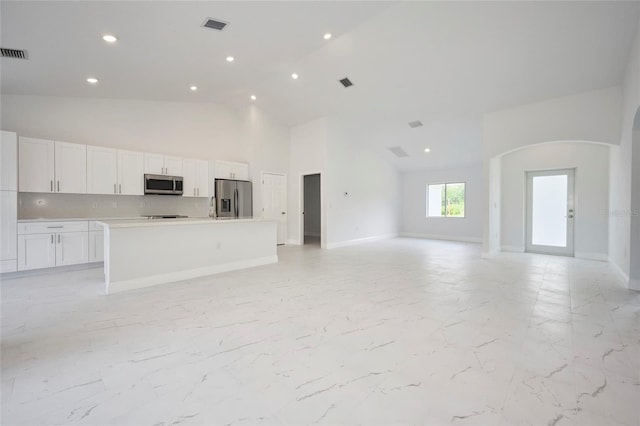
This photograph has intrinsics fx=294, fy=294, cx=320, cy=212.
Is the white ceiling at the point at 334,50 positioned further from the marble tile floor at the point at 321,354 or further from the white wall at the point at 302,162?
the marble tile floor at the point at 321,354

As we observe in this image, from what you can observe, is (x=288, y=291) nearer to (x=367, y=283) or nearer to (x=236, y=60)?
(x=367, y=283)

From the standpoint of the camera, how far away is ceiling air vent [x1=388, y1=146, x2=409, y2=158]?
905 centimetres

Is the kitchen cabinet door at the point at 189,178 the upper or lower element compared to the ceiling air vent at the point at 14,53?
lower

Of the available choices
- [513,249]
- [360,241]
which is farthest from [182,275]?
[513,249]

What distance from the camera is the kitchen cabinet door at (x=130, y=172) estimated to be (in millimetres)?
5660

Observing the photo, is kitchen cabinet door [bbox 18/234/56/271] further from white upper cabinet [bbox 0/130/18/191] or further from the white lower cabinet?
white upper cabinet [bbox 0/130/18/191]

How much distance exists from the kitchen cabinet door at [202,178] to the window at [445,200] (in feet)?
24.4

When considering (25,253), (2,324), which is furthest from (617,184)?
(25,253)

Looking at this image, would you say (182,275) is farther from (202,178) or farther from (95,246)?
(202,178)

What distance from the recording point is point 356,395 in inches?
68.1

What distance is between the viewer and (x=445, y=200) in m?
10.1

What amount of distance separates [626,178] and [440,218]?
5957mm

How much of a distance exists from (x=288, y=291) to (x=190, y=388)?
207 centimetres

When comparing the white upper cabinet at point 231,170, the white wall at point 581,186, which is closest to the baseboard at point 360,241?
the white upper cabinet at point 231,170
